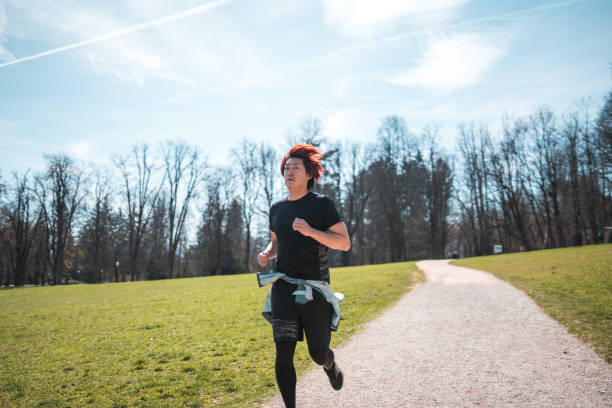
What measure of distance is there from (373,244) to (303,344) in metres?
44.0

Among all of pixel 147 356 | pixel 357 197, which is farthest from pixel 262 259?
pixel 357 197

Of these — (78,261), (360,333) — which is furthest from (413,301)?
(78,261)

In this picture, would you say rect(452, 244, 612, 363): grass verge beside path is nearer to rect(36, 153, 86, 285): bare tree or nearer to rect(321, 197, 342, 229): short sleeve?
rect(321, 197, 342, 229): short sleeve

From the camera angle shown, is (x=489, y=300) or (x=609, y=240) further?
(x=609, y=240)

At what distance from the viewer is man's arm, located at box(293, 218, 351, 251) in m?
2.71

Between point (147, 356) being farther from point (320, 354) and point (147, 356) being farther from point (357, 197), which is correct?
point (357, 197)

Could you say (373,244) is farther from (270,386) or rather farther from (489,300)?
(270,386)

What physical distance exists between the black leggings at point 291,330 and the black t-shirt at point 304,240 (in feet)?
0.55

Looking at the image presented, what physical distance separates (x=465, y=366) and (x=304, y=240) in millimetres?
3213

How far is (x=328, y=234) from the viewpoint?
2.86m

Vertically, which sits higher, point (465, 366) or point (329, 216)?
point (329, 216)

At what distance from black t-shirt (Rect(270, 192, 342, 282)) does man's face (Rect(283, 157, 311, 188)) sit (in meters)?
0.15

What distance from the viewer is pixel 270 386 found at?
4.25 m

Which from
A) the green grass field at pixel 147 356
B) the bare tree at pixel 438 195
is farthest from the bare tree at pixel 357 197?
the green grass field at pixel 147 356
